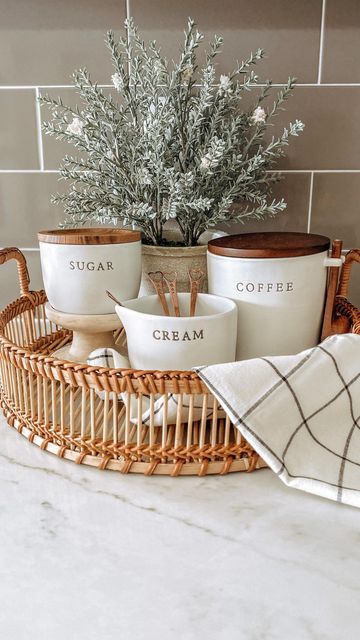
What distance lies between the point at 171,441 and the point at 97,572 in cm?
17

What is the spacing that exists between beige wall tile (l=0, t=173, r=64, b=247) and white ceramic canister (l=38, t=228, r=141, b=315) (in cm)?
31

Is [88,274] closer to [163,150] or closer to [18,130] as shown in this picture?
[163,150]

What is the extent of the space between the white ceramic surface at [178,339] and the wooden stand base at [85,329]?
0.08 meters

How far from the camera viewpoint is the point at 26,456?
1.78ft

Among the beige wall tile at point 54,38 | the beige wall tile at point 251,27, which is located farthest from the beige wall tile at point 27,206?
the beige wall tile at point 251,27

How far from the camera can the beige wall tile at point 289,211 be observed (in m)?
0.87

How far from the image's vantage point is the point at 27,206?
0.92m

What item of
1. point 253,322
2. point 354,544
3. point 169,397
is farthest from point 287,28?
point 354,544

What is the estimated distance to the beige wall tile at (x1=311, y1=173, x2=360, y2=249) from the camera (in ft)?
2.85

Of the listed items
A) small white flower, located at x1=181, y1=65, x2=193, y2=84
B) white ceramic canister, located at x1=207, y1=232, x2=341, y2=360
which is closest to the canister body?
white ceramic canister, located at x1=207, y1=232, x2=341, y2=360

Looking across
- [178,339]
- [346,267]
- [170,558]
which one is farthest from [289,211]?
[170,558]

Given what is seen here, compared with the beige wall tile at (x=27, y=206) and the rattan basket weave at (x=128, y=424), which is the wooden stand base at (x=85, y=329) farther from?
the beige wall tile at (x=27, y=206)

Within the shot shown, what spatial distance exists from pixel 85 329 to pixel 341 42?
58cm

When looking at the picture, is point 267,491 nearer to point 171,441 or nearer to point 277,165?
point 171,441
